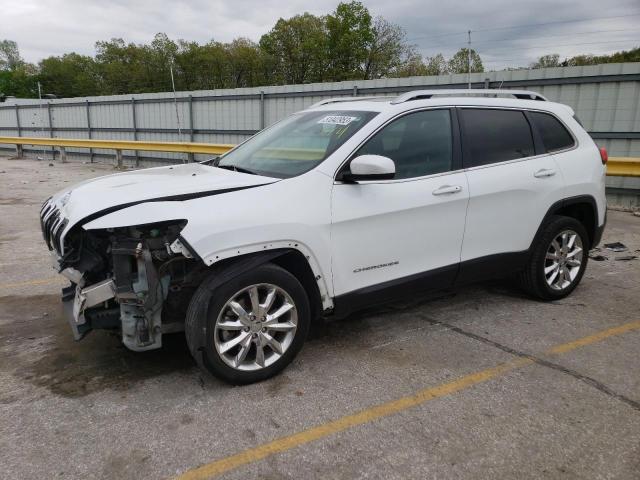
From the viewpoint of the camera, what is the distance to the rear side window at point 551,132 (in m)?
4.71

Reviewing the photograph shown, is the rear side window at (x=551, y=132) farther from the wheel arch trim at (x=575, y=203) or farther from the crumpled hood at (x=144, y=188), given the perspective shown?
the crumpled hood at (x=144, y=188)

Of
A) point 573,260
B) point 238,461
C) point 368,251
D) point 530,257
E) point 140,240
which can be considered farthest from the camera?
point 573,260

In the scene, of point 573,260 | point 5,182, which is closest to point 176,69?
point 5,182

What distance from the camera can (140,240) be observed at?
9.82ft

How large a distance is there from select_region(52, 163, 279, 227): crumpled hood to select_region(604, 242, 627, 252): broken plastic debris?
563 cm

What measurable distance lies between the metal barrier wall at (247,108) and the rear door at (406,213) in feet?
24.7

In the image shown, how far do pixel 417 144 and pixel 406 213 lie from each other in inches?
23.1

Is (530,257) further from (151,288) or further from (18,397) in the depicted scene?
(18,397)

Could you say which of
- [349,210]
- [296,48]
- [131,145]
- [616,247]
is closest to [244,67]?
[296,48]

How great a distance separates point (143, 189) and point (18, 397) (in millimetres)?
1469

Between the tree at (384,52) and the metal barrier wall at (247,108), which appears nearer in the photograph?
the metal barrier wall at (247,108)

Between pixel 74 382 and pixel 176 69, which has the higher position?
pixel 176 69

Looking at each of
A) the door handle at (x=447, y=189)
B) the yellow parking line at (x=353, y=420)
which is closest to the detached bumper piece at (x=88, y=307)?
the yellow parking line at (x=353, y=420)

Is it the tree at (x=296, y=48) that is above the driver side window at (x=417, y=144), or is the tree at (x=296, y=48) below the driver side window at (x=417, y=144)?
above
